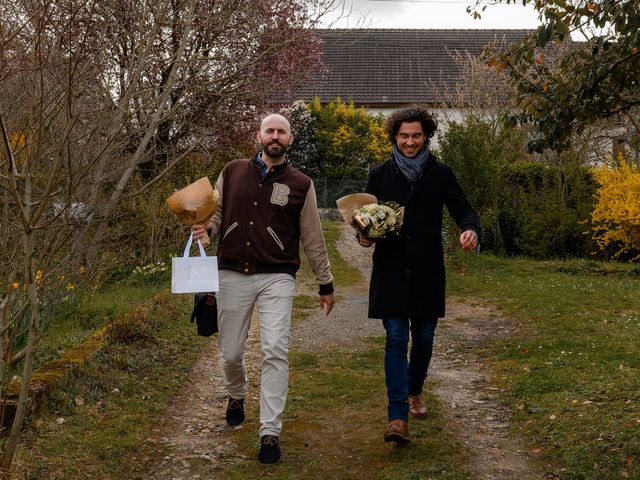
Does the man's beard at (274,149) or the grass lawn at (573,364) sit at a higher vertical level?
the man's beard at (274,149)

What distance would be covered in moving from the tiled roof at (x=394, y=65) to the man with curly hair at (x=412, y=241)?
1091 inches

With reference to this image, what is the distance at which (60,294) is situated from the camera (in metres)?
7.50

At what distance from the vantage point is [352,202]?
561 centimetres

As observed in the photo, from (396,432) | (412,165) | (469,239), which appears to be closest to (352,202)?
(412,165)

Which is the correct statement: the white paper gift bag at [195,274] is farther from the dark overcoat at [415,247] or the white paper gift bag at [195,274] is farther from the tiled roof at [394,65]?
the tiled roof at [394,65]

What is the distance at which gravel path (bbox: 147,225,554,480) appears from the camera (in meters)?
5.16

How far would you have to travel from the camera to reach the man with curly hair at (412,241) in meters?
5.38

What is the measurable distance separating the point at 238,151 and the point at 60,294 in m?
8.95

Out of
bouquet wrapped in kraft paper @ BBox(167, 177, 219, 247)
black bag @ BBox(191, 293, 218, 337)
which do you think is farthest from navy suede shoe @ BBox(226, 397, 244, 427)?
bouquet wrapped in kraft paper @ BBox(167, 177, 219, 247)

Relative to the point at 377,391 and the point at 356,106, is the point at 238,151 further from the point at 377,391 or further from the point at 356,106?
the point at 356,106

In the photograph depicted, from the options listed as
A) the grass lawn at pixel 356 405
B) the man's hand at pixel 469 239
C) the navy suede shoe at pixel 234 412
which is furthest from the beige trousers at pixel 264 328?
the man's hand at pixel 469 239

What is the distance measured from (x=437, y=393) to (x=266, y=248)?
2306mm

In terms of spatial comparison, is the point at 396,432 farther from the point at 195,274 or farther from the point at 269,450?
the point at 195,274

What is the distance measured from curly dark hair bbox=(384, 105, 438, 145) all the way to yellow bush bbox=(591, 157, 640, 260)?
11.1m
